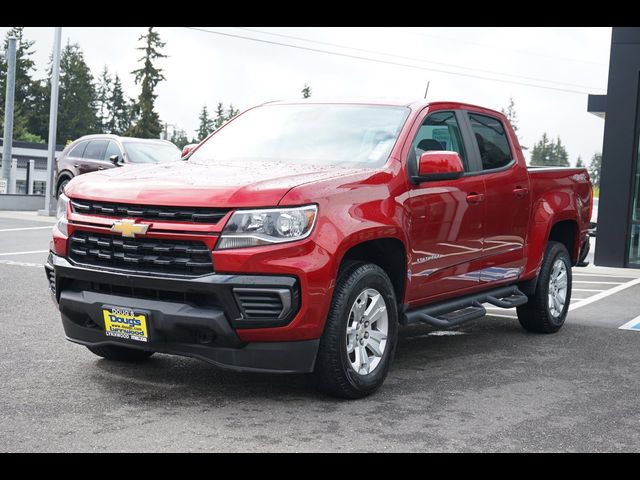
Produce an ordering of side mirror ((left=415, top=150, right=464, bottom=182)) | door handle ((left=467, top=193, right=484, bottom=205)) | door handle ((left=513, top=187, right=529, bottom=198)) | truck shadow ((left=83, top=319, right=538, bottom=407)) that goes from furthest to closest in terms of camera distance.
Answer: door handle ((left=513, top=187, right=529, bottom=198)), door handle ((left=467, top=193, right=484, bottom=205)), side mirror ((left=415, top=150, right=464, bottom=182)), truck shadow ((left=83, top=319, right=538, bottom=407))

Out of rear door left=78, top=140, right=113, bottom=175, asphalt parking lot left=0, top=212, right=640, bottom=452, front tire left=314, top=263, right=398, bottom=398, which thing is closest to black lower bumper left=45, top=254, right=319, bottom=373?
front tire left=314, top=263, right=398, bottom=398

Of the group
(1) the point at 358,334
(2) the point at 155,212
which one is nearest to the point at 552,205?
(1) the point at 358,334

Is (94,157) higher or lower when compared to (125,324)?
higher

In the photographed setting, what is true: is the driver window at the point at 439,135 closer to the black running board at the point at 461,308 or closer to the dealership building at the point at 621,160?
the black running board at the point at 461,308

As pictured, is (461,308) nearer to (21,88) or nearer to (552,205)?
(552,205)

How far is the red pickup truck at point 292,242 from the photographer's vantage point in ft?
16.3

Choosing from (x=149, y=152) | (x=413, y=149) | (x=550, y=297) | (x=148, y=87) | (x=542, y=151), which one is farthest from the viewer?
(x=542, y=151)

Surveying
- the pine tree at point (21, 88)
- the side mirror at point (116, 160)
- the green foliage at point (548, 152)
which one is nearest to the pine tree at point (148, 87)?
the pine tree at point (21, 88)

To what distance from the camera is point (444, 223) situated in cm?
627

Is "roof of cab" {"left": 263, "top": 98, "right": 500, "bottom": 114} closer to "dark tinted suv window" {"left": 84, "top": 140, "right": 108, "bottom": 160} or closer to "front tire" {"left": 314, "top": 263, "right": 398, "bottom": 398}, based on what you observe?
"front tire" {"left": 314, "top": 263, "right": 398, "bottom": 398}

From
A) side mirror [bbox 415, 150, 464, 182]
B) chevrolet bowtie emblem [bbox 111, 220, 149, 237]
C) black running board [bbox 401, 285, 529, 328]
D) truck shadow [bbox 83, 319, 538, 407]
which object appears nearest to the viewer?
chevrolet bowtie emblem [bbox 111, 220, 149, 237]

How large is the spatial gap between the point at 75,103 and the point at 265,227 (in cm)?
10142

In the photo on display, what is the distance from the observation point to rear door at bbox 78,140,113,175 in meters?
18.9

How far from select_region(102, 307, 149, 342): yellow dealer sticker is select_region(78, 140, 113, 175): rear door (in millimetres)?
13883
